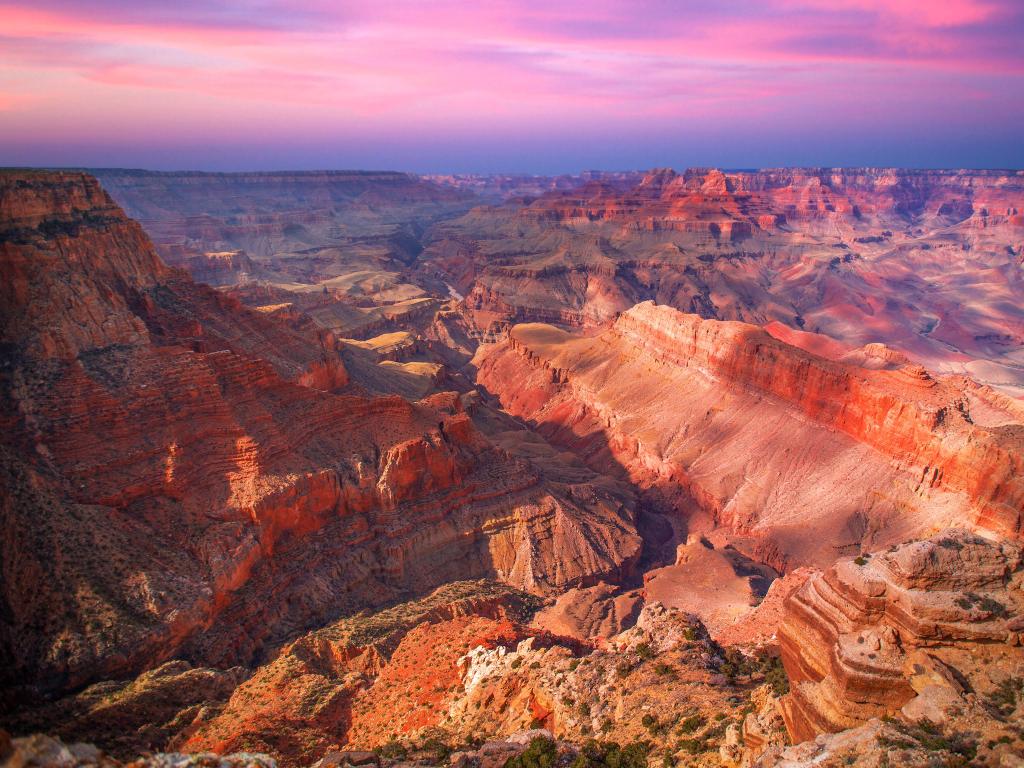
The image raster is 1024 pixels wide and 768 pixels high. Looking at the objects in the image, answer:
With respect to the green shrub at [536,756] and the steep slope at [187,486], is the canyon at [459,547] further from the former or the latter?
the green shrub at [536,756]

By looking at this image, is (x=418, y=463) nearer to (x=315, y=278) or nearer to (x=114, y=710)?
(x=114, y=710)

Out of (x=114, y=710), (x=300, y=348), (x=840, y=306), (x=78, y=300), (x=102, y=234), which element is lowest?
(x=840, y=306)

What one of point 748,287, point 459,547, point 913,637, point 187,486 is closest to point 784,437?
point 459,547

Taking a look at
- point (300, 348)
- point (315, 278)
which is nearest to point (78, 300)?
point (300, 348)

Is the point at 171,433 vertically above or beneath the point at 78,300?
beneath

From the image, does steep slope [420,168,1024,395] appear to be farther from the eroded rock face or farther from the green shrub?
the green shrub
